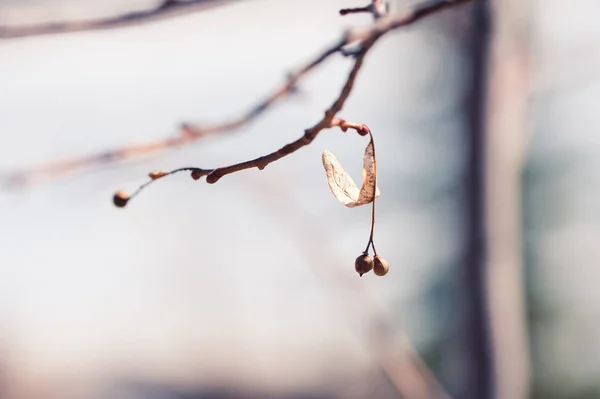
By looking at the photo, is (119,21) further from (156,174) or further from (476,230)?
(476,230)

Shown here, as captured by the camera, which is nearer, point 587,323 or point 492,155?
point 492,155

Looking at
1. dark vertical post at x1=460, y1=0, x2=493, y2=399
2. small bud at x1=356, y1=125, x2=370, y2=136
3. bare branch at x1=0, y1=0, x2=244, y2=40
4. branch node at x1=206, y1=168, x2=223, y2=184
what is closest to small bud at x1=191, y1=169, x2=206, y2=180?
branch node at x1=206, y1=168, x2=223, y2=184

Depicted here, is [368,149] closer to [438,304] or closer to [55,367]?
[438,304]

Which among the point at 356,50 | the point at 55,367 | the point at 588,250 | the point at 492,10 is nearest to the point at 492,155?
the point at 492,10

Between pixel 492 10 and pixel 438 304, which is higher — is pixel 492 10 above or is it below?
above

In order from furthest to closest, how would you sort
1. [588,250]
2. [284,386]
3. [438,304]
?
[284,386] < [438,304] < [588,250]

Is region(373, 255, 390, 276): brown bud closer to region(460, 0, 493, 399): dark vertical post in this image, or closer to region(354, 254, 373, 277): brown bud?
region(354, 254, 373, 277): brown bud

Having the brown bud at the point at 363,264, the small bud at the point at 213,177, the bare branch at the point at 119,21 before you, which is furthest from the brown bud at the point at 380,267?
the bare branch at the point at 119,21

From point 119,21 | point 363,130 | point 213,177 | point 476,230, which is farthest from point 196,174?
point 476,230
